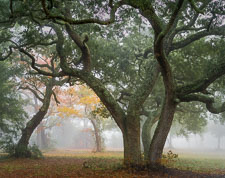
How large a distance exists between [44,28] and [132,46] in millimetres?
6286

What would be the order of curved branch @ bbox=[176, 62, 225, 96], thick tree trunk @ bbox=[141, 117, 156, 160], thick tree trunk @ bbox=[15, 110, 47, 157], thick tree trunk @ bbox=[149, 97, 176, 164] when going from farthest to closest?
1. thick tree trunk @ bbox=[15, 110, 47, 157]
2. thick tree trunk @ bbox=[141, 117, 156, 160]
3. thick tree trunk @ bbox=[149, 97, 176, 164]
4. curved branch @ bbox=[176, 62, 225, 96]

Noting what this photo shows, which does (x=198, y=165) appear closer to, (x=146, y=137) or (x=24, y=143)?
(x=146, y=137)

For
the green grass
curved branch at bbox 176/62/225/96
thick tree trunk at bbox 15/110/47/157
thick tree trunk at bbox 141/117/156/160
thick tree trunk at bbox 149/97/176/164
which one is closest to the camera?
curved branch at bbox 176/62/225/96

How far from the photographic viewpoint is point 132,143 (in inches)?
428

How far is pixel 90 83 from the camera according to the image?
1155cm

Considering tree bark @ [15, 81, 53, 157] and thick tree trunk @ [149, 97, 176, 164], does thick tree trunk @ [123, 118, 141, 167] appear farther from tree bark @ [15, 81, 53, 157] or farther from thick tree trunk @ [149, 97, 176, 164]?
tree bark @ [15, 81, 53, 157]

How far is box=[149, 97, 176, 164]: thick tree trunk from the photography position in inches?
421

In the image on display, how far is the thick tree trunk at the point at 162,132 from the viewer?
1069 centimetres

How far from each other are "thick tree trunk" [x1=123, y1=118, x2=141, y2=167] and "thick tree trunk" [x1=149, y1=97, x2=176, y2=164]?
691mm

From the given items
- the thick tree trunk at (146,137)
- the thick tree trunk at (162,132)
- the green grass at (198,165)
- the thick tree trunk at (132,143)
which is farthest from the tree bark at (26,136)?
the thick tree trunk at (162,132)

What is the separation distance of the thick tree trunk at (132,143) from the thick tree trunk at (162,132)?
69 centimetres

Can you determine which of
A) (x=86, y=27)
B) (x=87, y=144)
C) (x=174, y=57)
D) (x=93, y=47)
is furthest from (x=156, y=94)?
(x=87, y=144)

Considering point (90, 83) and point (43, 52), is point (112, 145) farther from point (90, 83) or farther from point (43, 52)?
point (90, 83)

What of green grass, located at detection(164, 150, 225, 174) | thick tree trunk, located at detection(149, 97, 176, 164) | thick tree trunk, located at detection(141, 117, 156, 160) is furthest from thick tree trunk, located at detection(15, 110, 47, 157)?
thick tree trunk, located at detection(149, 97, 176, 164)
